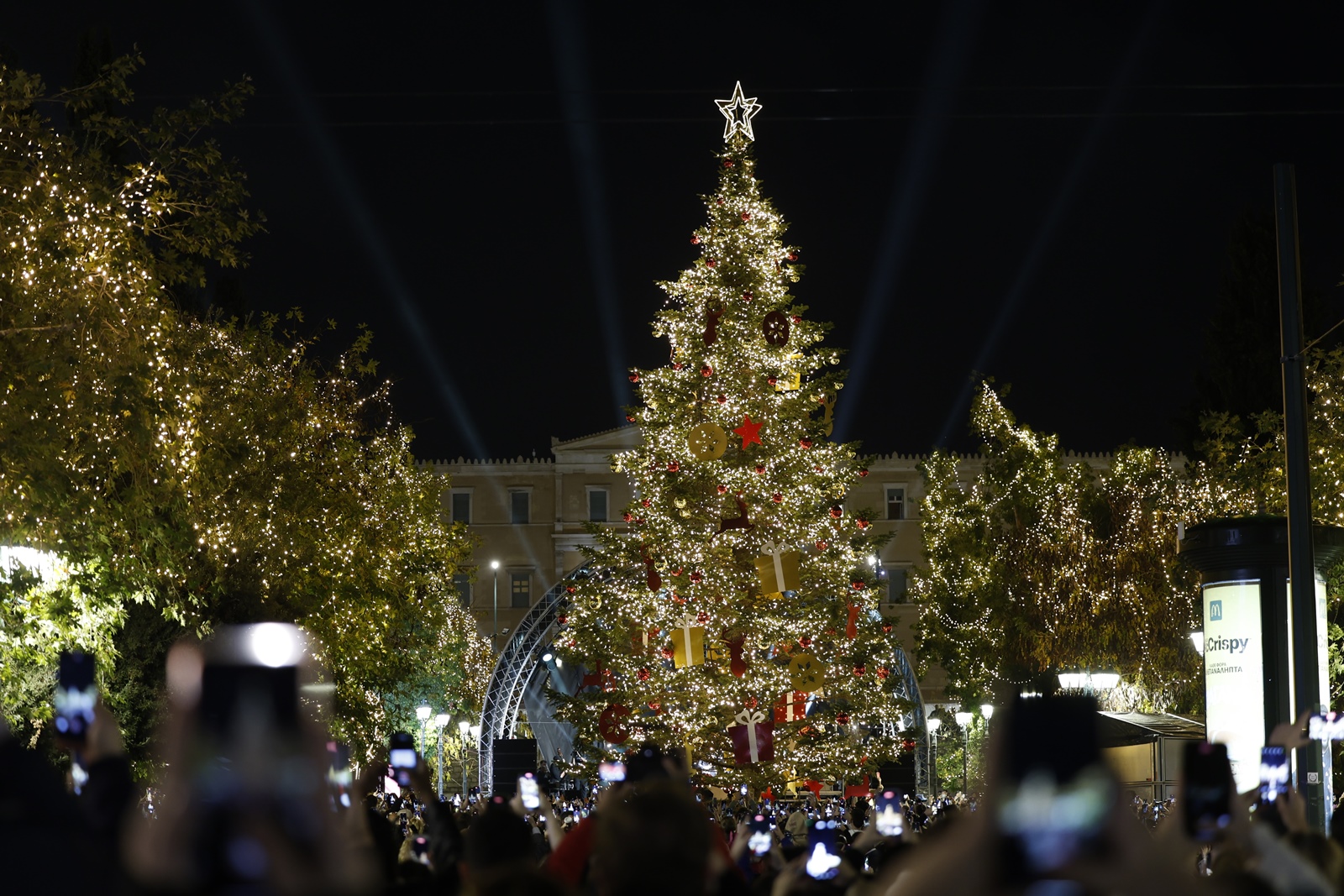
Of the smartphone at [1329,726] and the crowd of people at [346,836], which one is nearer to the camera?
the crowd of people at [346,836]

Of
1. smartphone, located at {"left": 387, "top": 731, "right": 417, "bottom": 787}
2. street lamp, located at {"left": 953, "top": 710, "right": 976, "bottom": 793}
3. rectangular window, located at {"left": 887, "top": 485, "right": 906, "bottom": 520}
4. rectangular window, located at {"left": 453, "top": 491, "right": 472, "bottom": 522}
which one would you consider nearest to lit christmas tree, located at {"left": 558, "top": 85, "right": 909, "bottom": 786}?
street lamp, located at {"left": 953, "top": 710, "right": 976, "bottom": 793}

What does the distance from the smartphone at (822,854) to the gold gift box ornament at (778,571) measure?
23.3 m

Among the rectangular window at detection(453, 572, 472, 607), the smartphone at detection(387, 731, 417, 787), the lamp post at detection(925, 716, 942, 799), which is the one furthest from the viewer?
the rectangular window at detection(453, 572, 472, 607)

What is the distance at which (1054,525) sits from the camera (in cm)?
4394

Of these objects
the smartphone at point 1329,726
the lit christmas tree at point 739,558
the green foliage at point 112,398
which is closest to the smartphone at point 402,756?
the smartphone at point 1329,726

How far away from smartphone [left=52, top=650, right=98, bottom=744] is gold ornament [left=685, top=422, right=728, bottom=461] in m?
27.3

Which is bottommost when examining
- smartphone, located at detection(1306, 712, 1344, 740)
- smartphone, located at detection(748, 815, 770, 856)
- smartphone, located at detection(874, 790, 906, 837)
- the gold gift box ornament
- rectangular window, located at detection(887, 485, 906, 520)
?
smartphone, located at detection(748, 815, 770, 856)

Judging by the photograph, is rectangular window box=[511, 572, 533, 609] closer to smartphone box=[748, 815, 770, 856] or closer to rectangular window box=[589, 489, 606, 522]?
rectangular window box=[589, 489, 606, 522]

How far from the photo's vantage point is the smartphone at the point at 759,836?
9695 millimetres

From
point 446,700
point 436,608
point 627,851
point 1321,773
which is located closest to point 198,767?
point 627,851

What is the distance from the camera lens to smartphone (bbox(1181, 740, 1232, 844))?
14.5 feet

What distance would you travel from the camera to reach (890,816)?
8750 millimetres

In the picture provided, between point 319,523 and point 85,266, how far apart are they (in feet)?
45.4

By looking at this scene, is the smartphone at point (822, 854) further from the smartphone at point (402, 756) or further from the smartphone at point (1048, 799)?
the smartphone at point (1048, 799)
